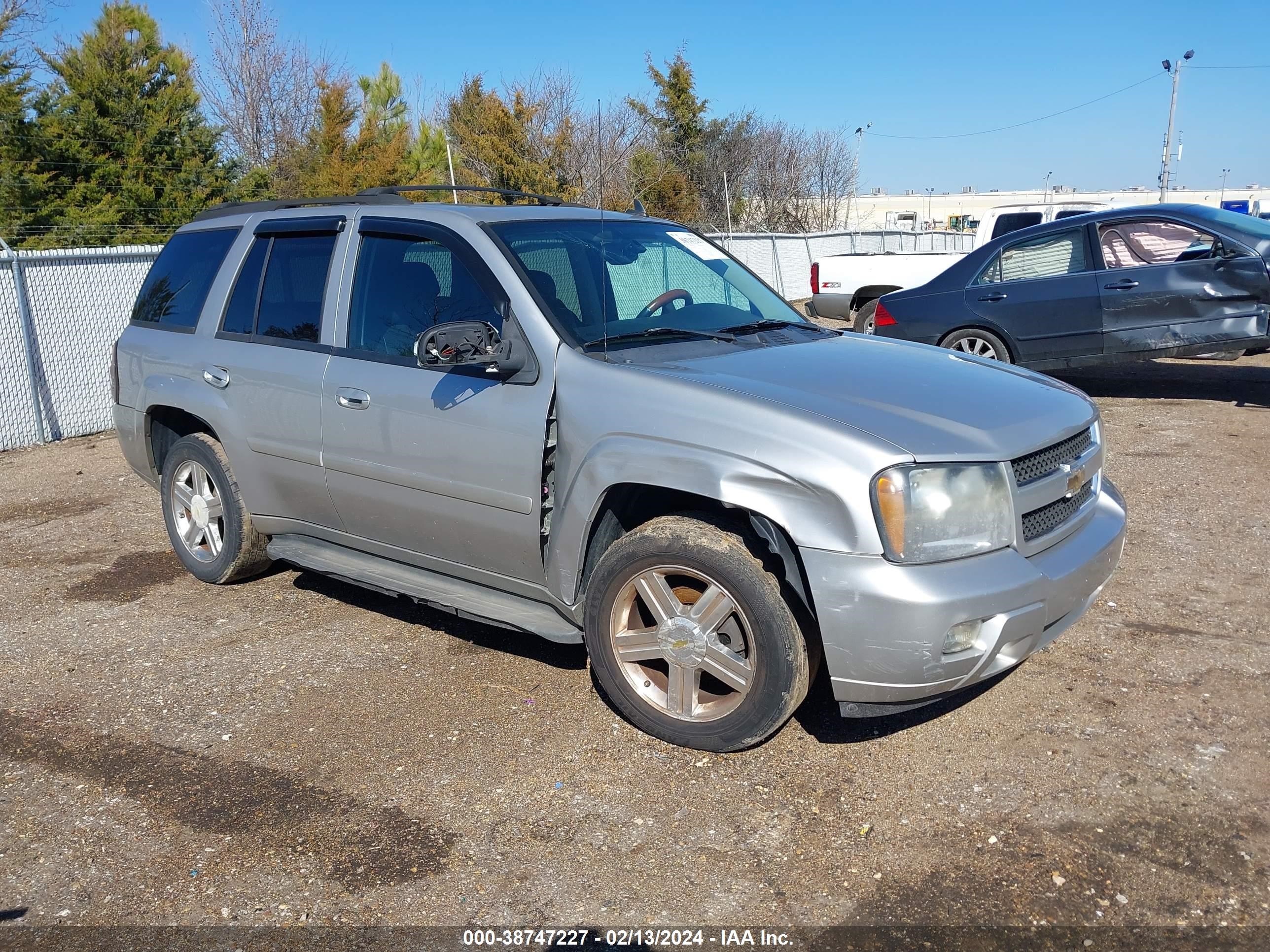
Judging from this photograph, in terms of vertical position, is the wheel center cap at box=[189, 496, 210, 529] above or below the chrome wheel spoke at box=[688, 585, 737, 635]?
below

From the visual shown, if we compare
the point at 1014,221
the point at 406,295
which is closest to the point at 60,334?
the point at 406,295

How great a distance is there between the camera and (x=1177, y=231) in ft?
30.7

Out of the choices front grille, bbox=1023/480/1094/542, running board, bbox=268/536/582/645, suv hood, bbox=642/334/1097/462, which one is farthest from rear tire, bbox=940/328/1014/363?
running board, bbox=268/536/582/645

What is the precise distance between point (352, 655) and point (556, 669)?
949mm

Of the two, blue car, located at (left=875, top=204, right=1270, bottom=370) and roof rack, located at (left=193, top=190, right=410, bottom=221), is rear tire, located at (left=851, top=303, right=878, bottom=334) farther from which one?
roof rack, located at (left=193, top=190, right=410, bottom=221)

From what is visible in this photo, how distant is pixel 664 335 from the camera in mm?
4324

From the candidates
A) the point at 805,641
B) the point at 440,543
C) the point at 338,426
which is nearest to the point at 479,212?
the point at 338,426

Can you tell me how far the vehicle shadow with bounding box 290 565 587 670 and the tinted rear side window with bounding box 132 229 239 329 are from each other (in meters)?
1.50

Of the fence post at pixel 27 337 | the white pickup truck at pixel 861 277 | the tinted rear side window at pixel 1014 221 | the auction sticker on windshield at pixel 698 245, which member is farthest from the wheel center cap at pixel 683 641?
the tinted rear side window at pixel 1014 221

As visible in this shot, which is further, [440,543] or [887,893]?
[440,543]

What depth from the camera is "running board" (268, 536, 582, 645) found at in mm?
4137

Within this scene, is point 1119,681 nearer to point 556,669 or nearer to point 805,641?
point 805,641

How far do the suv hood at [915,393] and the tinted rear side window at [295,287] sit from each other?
182 cm

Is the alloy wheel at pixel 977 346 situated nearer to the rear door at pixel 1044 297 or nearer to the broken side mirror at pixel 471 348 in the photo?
the rear door at pixel 1044 297
